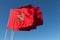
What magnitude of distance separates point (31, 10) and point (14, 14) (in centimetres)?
278

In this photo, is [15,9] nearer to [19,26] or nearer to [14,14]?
[14,14]

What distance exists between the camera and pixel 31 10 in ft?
106

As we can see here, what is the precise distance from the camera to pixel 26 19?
31938 mm

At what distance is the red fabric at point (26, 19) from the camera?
30.4 meters

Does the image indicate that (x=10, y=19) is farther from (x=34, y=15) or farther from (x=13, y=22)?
(x=34, y=15)

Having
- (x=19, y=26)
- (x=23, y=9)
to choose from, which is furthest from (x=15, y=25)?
(x=23, y=9)

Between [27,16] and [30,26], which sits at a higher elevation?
[27,16]

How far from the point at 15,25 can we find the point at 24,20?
172 cm

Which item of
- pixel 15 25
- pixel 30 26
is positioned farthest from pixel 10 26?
pixel 30 26

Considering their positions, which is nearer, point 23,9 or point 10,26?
point 10,26

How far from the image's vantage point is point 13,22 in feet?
103

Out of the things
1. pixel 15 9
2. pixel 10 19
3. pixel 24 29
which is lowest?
pixel 24 29

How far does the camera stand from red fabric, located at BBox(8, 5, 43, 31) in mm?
30406

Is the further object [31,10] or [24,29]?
[31,10]
